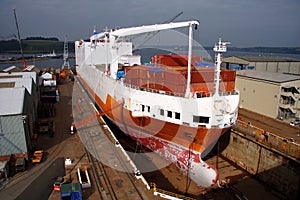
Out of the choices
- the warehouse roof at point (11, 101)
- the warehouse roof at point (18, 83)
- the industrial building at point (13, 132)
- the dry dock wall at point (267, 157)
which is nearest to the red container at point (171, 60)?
the dry dock wall at point (267, 157)

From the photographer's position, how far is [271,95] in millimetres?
22969

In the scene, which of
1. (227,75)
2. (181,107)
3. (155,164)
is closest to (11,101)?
(181,107)

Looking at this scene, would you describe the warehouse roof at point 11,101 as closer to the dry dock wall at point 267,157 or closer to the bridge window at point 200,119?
the bridge window at point 200,119

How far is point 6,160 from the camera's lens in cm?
1280

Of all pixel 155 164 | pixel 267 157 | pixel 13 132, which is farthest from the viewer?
pixel 155 164

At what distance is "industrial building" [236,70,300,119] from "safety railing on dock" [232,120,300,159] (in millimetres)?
4259

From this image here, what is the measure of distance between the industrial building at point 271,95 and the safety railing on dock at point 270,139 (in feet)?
14.0

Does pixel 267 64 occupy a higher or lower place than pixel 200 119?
higher

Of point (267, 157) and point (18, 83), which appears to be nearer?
point (267, 157)

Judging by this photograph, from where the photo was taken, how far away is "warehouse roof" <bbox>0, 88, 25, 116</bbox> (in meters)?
13.2

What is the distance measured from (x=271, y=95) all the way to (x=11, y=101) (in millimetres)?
22558

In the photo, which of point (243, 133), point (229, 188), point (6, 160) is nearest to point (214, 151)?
point (243, 133)

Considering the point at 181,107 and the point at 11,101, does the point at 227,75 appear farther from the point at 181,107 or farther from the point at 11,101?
the point at 11,101

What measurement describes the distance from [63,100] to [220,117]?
2219cm
